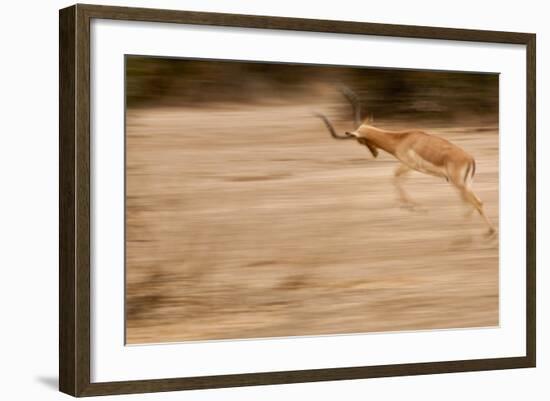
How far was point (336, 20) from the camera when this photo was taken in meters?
4.34

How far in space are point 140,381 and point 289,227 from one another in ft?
2.21

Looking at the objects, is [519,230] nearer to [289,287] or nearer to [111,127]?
[289,287]

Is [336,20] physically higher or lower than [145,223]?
higher

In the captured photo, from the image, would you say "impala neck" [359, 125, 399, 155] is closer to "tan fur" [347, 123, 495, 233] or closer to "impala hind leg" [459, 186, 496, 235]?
"tan fur" [347, 123, 495, 233]

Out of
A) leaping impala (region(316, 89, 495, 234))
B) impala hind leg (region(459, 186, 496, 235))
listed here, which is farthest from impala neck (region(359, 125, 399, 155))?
impala hind leg (region(459, 186, 496, 235))

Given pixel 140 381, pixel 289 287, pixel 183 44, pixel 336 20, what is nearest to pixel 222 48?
pixel 183 44

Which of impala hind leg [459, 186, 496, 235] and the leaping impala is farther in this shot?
impala hind leg [459, 186, 496, 235]

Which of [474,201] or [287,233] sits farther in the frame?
[474,201]

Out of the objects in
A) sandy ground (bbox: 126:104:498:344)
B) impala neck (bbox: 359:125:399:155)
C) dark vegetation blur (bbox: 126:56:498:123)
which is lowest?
sandy ground (bbox: 126:104:498:344)

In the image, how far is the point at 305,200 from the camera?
4.33 meters

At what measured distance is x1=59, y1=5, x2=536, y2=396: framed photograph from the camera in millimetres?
4031

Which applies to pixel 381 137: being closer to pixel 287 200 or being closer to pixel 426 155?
pixel 426 155

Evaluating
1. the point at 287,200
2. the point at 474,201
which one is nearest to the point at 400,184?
the point at 474,201

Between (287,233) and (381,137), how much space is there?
46 cm
